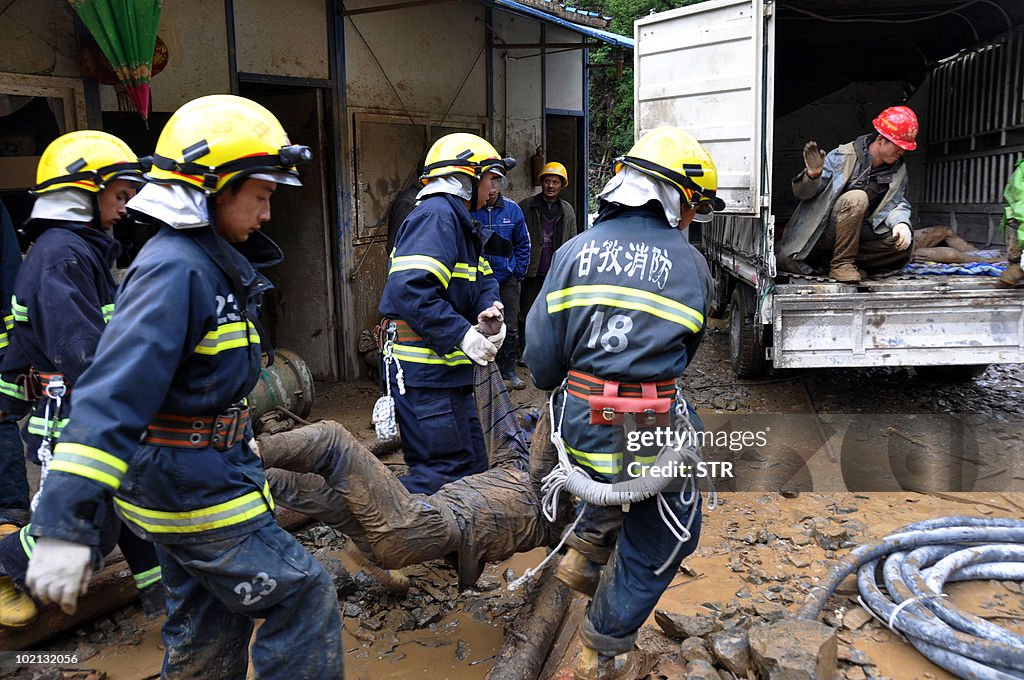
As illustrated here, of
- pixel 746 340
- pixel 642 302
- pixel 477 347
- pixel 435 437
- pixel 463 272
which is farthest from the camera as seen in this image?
pixel 746 340

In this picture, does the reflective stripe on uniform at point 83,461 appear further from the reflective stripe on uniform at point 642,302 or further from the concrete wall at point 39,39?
the concrete wall at point 39,39

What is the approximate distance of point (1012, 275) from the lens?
17.8 feet

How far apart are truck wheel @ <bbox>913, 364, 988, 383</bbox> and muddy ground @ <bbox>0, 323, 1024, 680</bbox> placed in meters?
0.08

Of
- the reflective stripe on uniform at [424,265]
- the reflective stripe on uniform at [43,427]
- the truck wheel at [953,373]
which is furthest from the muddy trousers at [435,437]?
the truck wheel at [953,373]

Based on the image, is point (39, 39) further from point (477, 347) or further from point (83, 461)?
point (83, 461)

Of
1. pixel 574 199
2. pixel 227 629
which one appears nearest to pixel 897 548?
pixel 227 629

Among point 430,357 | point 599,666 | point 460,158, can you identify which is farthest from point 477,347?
point 599,666

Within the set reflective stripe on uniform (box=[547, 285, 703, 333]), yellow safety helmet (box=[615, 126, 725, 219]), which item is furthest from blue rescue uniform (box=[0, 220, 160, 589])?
yellow safety helmet (box=[615, 126, 725, 219])

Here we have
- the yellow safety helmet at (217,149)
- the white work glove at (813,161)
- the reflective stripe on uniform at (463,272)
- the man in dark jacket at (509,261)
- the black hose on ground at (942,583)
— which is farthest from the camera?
the man in dark jacket at (509,261)

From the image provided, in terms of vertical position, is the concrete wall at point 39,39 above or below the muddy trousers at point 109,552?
above

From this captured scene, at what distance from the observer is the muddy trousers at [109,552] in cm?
289

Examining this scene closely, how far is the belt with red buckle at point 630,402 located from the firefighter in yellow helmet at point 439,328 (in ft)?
3.58

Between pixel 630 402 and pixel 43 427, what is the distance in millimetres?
2457

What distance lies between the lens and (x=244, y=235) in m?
2.33
